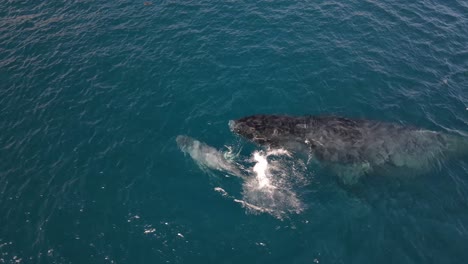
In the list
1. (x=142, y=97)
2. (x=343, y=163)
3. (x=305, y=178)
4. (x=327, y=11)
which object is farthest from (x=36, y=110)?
(x=327, y=11)

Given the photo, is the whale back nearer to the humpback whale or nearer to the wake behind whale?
the wake behind whale

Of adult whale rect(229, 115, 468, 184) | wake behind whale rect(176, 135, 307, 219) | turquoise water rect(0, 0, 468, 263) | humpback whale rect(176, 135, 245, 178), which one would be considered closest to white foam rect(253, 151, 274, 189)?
wake behind whale rect(176, 135, 307, 219)

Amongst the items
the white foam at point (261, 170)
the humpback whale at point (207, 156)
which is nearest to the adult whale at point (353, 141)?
the white foam at point (261, 170)

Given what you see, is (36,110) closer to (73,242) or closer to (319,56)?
(73,242)

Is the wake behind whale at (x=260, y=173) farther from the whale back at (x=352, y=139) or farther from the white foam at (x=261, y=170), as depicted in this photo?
the whale back at (x=352, y=139)

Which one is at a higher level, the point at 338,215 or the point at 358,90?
the point at 358,90

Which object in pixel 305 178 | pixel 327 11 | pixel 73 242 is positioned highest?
pixel 327 11

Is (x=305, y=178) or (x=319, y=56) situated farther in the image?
(x=319, y=56)

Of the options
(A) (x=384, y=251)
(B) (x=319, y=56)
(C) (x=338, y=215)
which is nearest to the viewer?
(A) (x=384, y=251)

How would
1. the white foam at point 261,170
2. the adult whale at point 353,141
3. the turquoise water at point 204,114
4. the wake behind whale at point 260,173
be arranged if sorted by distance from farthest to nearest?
the adult whale at point 353,141, the white foam at point 261,170, the wake behind whale at point 260,173, the turquoise water at point 204,114
